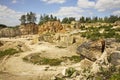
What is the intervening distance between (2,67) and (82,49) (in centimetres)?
2050

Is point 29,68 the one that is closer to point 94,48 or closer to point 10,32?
point 94,48

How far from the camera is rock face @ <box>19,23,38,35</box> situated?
12244 cm

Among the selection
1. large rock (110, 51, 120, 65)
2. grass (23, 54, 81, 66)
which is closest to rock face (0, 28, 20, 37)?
grass (23, 54, 81, 66)

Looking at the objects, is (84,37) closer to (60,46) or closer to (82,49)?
(60,46)

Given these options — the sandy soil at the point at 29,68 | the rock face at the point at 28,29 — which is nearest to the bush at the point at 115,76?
the sandy soil at the point at 29,68

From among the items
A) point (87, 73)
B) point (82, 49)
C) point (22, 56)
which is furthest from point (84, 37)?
point (87, 73)

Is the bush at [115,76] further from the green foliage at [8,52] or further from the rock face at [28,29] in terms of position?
the rock face at [28,29]

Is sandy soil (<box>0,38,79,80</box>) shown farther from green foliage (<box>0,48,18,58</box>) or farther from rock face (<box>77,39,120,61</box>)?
rock face (<box>77,39,120,61</box>)

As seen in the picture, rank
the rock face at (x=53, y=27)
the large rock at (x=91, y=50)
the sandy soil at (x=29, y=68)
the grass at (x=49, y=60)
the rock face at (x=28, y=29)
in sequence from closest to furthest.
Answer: the large rock at (x=91, y=50), the sandy soil at (x=29, y=68), the grass at (x=49, y=60), the rock face at (x=53, y=27), the rock face at (x=28, y=29)

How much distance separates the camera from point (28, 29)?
4843 inches

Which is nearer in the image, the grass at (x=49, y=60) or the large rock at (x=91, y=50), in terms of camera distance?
the large rock at (x=91, y=50)

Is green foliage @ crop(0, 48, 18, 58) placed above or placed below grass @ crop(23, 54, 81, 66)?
above

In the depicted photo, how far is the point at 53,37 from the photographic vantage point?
63.1m

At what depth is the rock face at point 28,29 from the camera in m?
122
